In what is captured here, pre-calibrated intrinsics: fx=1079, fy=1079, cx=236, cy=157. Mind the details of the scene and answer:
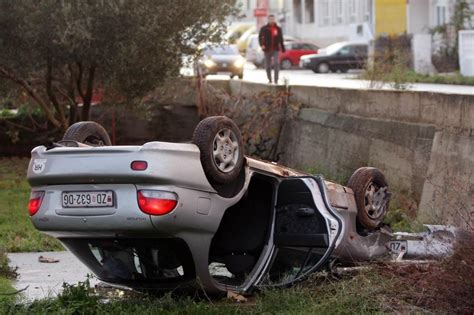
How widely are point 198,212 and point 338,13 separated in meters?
61.2

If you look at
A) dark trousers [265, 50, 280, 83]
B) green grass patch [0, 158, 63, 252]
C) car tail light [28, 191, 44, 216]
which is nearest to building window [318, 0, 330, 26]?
dark trousers [265, 50, 280, 83]

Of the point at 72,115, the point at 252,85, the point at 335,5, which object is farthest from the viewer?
the point at 335,5

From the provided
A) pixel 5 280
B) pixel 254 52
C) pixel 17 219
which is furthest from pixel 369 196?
pixel 254 52

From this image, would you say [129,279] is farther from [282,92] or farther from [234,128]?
[282,92]

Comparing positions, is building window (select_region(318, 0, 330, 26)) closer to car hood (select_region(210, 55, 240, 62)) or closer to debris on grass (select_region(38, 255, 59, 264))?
car hood (select_region(210, 55, 240, 62))

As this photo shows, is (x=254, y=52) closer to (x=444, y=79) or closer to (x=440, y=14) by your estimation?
(x=440, y=14)

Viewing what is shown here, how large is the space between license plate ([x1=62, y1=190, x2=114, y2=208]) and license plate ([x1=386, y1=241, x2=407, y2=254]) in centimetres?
269

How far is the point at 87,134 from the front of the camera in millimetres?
8531

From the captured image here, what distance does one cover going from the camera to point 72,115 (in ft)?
73.7

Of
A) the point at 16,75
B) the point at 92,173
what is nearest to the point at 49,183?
the point at 92,173

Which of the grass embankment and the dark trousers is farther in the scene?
the dark trousers

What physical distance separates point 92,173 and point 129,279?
41.2 inches

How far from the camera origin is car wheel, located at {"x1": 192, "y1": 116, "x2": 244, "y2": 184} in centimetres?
771

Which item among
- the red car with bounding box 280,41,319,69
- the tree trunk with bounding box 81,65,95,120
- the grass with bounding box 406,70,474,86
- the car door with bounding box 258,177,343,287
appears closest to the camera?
the car door with bounding box 258,177,343,287
